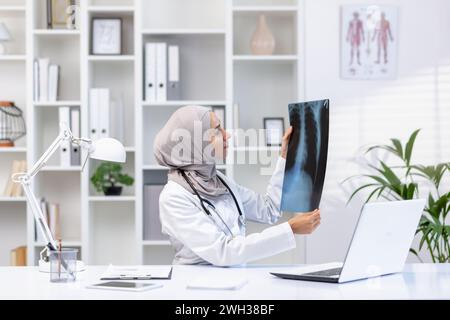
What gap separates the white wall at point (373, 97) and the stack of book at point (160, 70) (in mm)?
811

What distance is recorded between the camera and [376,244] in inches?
87.1

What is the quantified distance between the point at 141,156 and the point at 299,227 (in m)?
1.90

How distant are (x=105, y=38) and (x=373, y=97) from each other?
66.4 inches

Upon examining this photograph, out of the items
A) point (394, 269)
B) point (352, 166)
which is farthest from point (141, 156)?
point (394, 269)

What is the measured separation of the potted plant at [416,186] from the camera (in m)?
3.77

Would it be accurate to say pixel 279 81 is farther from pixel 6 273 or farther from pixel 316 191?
pixel 6 273

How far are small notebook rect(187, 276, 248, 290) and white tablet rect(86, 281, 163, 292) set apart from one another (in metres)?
0.12

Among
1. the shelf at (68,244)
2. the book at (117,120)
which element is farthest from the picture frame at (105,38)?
the shelf at (68,244)

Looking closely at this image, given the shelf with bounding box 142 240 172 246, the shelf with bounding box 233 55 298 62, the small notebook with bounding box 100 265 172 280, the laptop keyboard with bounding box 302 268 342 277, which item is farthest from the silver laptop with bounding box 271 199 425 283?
the shelf with bounding box 233 55 298 62

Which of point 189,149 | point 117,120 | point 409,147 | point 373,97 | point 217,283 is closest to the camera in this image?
point 217,283

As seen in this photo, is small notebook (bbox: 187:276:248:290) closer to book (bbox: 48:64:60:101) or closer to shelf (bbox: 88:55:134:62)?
shelf (bbox: 88:55:134:62)

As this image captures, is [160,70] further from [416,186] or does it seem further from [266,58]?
[416,186]

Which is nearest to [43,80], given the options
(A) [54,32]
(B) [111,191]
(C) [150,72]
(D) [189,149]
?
(A) [54,32]
